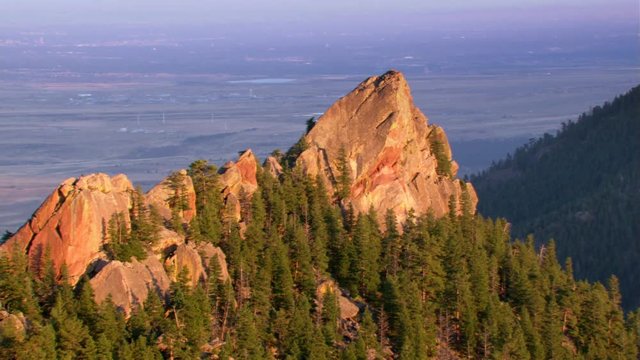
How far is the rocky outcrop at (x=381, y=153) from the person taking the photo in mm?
49688

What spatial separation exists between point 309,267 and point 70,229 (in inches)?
339

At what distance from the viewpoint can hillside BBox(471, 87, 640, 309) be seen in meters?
92.2

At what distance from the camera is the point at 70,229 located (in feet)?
126

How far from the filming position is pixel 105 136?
124 metres

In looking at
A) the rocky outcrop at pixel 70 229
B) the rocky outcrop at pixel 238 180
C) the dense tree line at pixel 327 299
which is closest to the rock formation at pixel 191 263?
the dense tree line at pixel 327 299

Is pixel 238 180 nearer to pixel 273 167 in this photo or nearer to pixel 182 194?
pixel 273 167

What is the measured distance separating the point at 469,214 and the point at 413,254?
7.51 metres

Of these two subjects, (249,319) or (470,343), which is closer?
(249,319)

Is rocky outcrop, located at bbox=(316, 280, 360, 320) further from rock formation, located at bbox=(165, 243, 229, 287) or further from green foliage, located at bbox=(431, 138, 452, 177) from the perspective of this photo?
green foliage, located at bbox=(431, 138, 452, 177)

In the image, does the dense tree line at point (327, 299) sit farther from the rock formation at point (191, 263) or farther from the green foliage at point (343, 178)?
the green foliage at point (343, 178)

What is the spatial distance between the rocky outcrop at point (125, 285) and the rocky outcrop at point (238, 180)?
23.6 ft

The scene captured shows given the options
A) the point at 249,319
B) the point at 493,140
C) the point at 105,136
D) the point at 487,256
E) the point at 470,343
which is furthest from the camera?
the point at 493,140

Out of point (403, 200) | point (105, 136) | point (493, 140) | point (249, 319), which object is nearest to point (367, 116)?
point (403, 200)

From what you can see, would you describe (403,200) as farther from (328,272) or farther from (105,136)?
(105,136)
